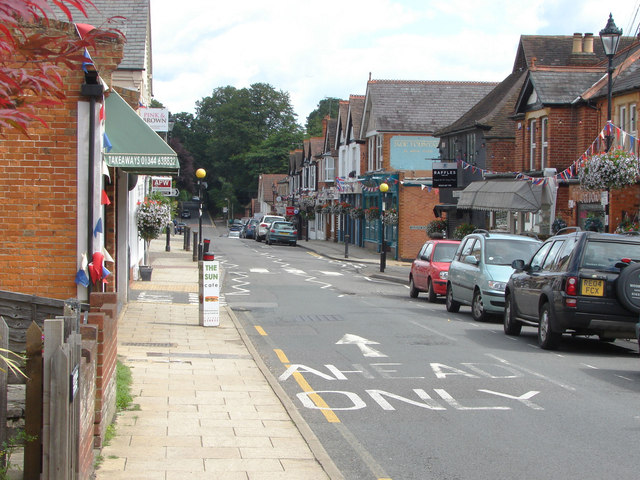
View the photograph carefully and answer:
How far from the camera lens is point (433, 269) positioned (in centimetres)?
2230

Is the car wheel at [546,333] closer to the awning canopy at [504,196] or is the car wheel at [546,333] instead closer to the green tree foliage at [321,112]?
the awning canopy at [504,196]

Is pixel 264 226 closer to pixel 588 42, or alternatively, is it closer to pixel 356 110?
pixel 356 110

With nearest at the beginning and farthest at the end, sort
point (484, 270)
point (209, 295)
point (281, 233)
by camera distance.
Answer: point (209, 295)
point (484, 270)
point (281, 233)

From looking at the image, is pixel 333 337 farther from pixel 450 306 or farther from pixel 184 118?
pixel 184 118

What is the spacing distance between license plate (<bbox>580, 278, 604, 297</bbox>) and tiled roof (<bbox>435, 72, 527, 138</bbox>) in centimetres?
2097

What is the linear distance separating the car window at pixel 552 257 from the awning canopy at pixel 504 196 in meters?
13.5

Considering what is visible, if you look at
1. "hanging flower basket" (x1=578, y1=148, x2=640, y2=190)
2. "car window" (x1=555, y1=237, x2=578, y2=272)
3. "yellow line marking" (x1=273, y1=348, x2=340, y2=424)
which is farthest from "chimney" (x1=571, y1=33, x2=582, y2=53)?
"yellow line marking" (x1=273, y1=348, x2=340, y2=424)

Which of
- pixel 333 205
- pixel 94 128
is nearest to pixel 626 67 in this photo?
pixel 94 128

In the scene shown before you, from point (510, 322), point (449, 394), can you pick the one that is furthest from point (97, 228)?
point (510, 322)

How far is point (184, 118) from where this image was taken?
12744 centimetres

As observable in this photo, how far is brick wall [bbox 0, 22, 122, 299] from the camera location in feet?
34.7

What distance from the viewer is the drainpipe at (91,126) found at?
10.4 m

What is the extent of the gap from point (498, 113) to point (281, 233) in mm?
23146

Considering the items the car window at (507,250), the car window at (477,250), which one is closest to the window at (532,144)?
the car window at (507,250)
